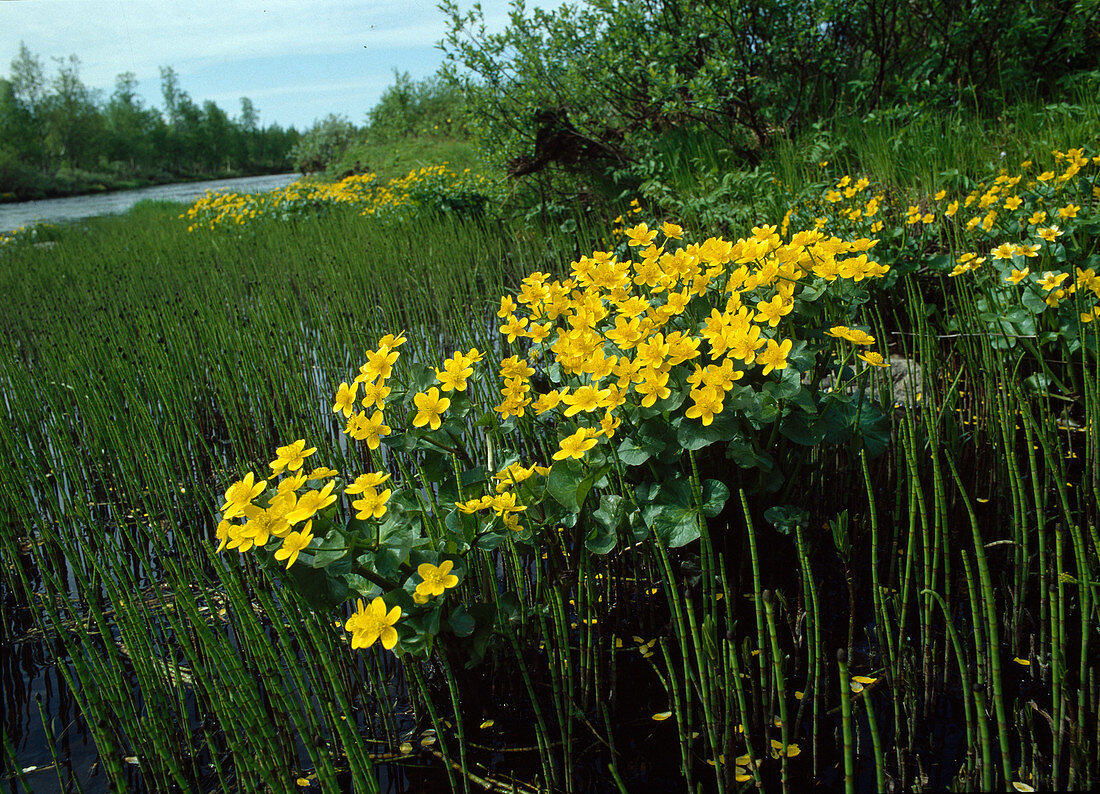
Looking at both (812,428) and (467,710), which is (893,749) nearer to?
(812,428)

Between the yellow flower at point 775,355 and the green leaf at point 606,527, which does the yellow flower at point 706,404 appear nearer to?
the yellow flower at point 775,355

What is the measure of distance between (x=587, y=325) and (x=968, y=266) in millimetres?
1433

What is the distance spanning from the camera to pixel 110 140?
47344mm

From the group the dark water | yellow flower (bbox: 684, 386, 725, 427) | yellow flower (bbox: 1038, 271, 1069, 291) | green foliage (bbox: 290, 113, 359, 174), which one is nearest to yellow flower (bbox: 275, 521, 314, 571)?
yellow flower (bbox: 684, 386, 725, 427)

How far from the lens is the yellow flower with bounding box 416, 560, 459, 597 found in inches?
46.6

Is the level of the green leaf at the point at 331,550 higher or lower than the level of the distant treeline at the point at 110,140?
lower

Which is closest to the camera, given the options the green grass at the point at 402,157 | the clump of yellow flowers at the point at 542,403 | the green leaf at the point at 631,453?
the clump of yellow flowers at the point at 542,403

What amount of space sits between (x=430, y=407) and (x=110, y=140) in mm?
58378

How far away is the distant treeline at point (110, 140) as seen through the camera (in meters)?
37.0

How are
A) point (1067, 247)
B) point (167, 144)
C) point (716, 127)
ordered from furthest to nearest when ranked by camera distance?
point (167, 144)
point (716, 127)
point (1067, 247)

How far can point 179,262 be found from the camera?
269 inches

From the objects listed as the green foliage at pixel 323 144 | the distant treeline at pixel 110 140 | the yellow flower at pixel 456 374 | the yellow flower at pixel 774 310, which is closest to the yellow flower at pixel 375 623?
the yellow flower at pixel 456 374

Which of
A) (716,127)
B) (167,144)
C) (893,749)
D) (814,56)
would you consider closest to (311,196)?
(716,127)

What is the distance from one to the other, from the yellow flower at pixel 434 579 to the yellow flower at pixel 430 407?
29 centimetres
